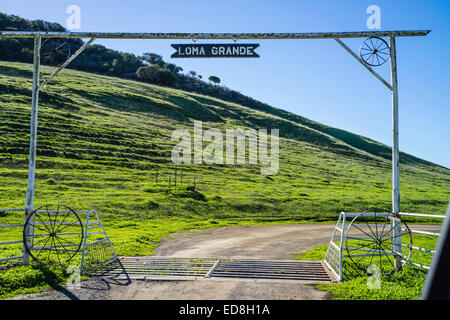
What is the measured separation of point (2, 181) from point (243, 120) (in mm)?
72429

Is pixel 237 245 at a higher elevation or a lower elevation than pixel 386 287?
lower

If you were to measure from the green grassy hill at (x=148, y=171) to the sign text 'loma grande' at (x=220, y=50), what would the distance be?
848 centimetres

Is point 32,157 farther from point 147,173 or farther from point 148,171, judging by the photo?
point 148,171

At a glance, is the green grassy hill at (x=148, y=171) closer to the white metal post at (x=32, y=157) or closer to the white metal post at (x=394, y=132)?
the white metal post at (x=32, y=157)

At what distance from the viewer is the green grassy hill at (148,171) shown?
99.9 ft

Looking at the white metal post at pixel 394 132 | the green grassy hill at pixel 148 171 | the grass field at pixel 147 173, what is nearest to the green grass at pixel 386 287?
the white metal post at pixel 394 132

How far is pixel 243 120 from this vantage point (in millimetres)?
98312

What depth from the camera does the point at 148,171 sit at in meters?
45.2

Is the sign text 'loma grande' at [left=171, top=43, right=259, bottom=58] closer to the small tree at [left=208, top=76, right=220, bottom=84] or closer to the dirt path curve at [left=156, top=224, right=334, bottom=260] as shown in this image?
the dirt path curve at [left=156, top=224, right=334, bottom=260]

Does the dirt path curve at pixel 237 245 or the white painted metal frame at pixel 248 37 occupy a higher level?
the white painted metal frame at pixel 248 37

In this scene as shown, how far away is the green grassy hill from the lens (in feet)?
99.9

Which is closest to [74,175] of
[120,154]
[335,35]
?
[120,154]

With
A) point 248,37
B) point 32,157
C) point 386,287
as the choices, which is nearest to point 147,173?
point 32,157

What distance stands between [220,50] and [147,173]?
3486 centimetres
